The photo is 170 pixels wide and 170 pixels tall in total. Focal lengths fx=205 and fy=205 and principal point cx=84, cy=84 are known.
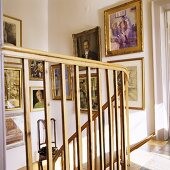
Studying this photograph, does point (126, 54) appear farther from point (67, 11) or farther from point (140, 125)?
point (67, 11)

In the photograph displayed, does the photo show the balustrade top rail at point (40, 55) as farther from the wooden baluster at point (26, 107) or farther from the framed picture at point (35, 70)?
the framed picture at point (35, 70)

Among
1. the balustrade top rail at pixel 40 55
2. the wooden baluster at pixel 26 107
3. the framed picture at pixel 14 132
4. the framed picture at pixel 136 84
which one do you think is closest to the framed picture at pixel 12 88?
the framed picture at pixel 14 132

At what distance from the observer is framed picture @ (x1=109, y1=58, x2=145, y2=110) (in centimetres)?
273

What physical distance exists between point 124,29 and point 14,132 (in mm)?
2368

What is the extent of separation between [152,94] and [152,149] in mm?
716

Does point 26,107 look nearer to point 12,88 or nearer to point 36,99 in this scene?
point 12,88

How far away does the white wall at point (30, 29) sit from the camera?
3.42 metres

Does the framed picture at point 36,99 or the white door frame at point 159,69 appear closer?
the white door frame at point 159,69

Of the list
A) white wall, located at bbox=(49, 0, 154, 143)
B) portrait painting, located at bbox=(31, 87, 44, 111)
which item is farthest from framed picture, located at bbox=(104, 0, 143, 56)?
portrait painting, located at bbox=(31, 87, 44, 111)

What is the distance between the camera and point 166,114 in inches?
104

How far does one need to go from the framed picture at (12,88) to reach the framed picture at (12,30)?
0.48 meters

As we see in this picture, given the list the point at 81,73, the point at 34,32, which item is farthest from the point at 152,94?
the point at 34,32

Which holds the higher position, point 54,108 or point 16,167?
point 54,108

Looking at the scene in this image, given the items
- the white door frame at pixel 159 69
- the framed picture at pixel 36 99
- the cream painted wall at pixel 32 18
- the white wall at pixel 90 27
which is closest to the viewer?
the white door frame at pixel 159 69
